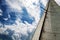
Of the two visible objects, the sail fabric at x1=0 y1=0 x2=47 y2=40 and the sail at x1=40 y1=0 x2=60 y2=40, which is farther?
the sail at x1=40 y1=0 x2=60 y2=40

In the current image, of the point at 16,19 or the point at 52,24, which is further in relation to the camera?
the point at 52,24

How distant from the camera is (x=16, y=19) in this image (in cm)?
133

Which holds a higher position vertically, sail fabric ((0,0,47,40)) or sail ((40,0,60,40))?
sail fabric ((0,0,47,40))

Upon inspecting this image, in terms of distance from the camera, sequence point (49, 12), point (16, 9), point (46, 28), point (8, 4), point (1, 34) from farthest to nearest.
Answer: point (49, 12), point (46, 28), point (16, 9), point (8, 4), point (1, 34)

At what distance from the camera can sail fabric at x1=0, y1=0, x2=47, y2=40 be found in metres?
1.17

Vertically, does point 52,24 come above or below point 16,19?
below

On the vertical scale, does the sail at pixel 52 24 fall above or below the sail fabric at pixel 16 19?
below

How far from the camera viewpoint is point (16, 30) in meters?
1.27

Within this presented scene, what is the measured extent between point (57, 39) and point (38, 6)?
1.71 ft

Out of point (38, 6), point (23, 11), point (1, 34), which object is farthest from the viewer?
point (38, 6)

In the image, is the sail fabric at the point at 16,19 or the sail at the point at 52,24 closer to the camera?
the sail fabric at the point at 16,19

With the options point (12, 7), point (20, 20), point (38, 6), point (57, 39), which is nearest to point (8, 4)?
point (12, 7)

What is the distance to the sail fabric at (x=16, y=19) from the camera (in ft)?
3.84

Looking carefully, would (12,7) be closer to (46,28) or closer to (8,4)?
(8,4)
